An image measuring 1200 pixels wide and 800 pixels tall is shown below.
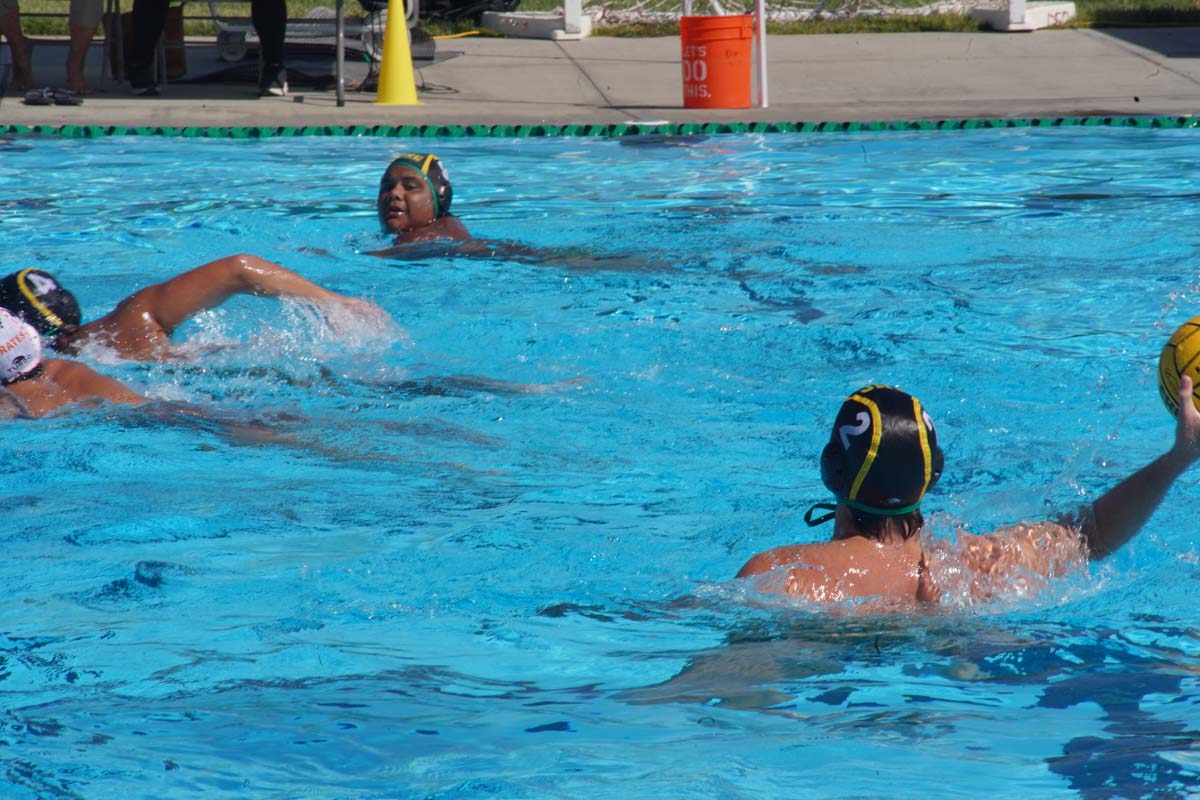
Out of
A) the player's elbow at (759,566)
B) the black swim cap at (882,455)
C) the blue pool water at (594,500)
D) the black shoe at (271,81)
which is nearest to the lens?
the blue pool water at (594,500)

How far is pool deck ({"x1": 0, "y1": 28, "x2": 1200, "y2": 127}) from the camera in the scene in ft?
39.2

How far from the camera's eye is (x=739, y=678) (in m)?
3.40

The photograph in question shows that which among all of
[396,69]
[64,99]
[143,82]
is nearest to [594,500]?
[396,69]

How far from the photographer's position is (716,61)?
12375mm

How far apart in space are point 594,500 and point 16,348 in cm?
214

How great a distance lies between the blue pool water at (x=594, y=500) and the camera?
302 centimetres

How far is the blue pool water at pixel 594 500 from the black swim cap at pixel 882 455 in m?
0.32

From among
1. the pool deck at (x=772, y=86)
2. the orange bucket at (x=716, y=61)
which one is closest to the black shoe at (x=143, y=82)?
the pool deck at (x=772, y=86)

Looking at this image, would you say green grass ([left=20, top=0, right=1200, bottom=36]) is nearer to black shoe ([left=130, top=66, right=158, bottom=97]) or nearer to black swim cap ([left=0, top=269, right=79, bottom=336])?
black shoe ([left=130, top=66, right=158, bottom=97])

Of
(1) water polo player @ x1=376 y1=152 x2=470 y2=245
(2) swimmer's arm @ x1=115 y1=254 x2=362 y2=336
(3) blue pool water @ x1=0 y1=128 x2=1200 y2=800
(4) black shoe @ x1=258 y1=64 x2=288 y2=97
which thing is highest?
(4) black shoe @ x1=258 y1=64 x2=288 y2=97

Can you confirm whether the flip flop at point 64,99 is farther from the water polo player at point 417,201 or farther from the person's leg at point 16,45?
the water polo player at point 417,201

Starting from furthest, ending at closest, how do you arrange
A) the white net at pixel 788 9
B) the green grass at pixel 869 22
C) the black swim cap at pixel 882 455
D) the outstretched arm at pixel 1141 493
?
the white net at pixel 788 9, the green grass at pixel 869 22, the black swim cap at pixel 882 455, the outstretched arm at pixel 1141 493

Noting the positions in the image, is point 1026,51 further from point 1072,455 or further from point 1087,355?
point 1072,455

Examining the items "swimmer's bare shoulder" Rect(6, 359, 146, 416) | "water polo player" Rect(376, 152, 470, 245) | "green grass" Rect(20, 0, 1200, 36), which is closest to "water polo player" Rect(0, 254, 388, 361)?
"swimmer's bare shoulder" Rect(6, 359, 146, 416)
